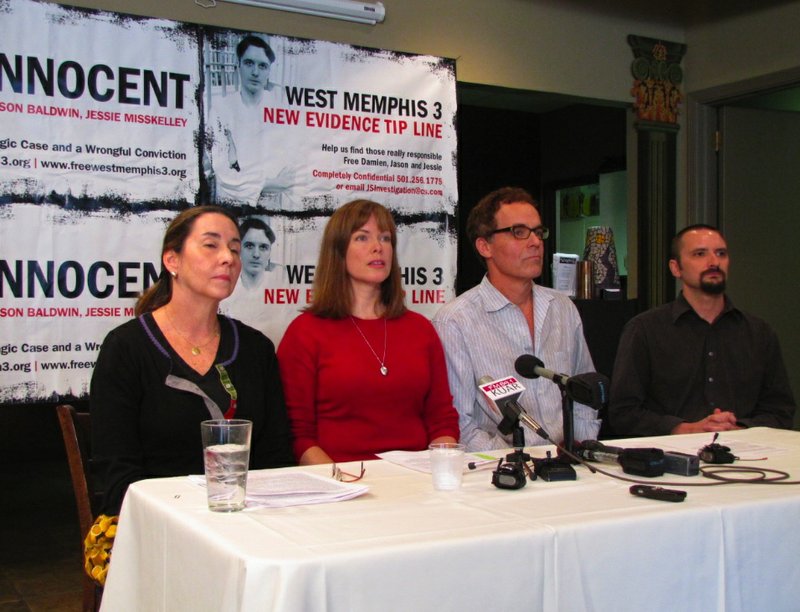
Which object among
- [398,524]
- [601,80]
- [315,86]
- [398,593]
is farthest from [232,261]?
[601,80]

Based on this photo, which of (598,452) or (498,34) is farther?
(498,34)

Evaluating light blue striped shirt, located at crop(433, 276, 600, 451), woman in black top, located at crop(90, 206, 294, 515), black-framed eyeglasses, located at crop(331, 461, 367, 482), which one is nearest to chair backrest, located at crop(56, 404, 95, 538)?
woman in black top, located at crop(90, 206, 294, 515)

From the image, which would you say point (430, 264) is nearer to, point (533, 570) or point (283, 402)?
point (283, 402)

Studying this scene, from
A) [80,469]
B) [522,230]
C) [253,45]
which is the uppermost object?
[253,45]

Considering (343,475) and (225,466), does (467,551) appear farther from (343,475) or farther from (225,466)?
(343,475)

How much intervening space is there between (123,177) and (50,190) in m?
0.28

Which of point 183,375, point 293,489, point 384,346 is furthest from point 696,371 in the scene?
point 293,489

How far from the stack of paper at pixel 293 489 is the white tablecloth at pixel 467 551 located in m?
0.03

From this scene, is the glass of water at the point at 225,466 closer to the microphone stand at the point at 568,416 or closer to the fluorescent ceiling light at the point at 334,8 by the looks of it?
the microphone stand at the point at 568,416

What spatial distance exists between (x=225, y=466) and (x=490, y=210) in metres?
1.74

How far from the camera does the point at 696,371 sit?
314cm

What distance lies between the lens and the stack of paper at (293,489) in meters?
1.50

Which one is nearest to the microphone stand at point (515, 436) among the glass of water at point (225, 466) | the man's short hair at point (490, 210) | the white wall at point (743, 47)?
the glass of water at point (225, 466)

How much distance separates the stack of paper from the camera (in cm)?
150
